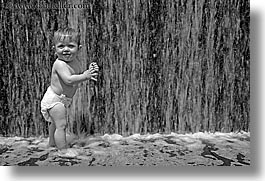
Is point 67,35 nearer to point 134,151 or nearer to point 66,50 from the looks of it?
point 66,50

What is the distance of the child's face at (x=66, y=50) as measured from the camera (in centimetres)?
106

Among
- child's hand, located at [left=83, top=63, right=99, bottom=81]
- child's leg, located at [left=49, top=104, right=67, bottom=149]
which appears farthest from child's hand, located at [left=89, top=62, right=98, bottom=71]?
child's leg, located at [left=49, top=104, right=67, bottom=149]

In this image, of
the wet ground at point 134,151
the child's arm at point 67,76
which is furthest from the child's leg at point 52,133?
the child's arm at point 67,76

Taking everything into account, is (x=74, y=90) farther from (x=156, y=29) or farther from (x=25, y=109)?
(x=156, y=29)

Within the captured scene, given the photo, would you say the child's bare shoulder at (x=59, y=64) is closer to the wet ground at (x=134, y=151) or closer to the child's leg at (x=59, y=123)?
the child's leg at (x=59, y=123)

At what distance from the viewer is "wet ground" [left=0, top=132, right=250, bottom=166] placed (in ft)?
3.49

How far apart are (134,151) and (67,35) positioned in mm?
340

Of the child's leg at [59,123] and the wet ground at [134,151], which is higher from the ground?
the child's leg at [59,123]

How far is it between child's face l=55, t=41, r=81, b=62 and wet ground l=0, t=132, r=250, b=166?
22 cm

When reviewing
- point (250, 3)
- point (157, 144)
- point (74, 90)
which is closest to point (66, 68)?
point (74, 90)

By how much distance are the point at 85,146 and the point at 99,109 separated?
0.11 m

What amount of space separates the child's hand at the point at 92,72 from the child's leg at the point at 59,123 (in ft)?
0.33

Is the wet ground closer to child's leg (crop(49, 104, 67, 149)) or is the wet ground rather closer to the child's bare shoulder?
child's leg (crop(49, 104, 67, 149))

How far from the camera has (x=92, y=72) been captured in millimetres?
1110
